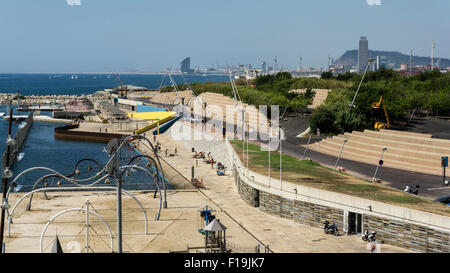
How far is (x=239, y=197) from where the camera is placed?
4238 centimetres

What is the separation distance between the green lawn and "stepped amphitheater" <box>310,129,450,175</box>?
7.00 metres

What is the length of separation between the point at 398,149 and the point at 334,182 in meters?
14.9

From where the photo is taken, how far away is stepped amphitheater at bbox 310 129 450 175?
46.5 m

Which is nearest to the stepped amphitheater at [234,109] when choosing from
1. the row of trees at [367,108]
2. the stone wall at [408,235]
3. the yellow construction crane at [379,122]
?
the row of trees at [367,108]

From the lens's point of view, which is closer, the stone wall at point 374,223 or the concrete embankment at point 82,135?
the stone wall at point 374,223

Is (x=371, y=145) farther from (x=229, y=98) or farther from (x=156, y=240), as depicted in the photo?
(x=229, y=98)

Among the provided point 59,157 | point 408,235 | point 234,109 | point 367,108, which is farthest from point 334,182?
point 234,109

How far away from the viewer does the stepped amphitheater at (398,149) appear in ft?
153

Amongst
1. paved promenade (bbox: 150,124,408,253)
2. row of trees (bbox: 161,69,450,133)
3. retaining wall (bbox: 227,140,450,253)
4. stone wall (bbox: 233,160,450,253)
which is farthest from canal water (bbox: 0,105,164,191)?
row of trees (bbox: 161,69,450,133)

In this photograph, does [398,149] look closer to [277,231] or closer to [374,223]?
[374,223]

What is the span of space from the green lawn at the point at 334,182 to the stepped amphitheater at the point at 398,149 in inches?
276

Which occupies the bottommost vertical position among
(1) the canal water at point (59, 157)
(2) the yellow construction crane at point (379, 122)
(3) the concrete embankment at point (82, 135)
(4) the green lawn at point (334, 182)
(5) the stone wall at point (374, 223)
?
(1) the canal water at point (59, 157)

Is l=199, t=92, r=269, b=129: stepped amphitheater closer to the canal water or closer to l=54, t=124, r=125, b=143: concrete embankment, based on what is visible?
the canal water

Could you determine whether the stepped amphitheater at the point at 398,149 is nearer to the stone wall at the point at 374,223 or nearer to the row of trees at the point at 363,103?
the row of trees at the point at 363,103
